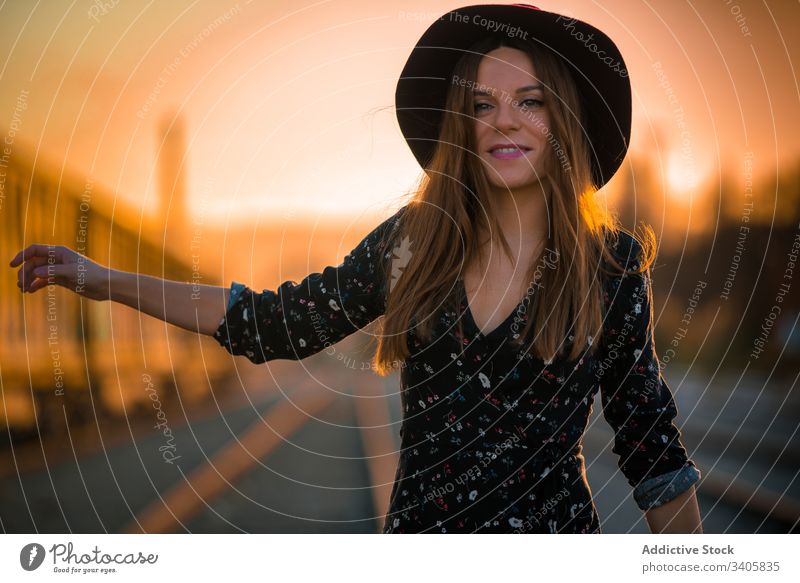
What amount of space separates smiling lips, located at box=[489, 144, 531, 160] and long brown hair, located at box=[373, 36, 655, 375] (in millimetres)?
44

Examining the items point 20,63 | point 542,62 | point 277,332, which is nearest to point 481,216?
point 542,62

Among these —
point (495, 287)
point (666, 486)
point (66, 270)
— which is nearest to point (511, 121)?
point (495, 287)

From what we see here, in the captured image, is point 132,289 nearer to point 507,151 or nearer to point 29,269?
point 29,269

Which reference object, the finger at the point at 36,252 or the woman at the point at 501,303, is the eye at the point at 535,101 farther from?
the finger at the point at 36,252

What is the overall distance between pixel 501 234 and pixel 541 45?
39 cm

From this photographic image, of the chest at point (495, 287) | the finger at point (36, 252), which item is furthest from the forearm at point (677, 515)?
the finger at point (36, 252)

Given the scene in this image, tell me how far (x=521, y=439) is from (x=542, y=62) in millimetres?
739

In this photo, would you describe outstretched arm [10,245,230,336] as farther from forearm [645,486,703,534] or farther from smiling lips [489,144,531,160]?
forearm [645,486,703,534]

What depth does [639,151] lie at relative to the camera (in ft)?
8.16

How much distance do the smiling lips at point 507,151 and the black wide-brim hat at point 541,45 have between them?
22 cm

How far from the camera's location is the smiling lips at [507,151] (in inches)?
70.9

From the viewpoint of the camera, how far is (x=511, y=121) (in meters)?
1.81
